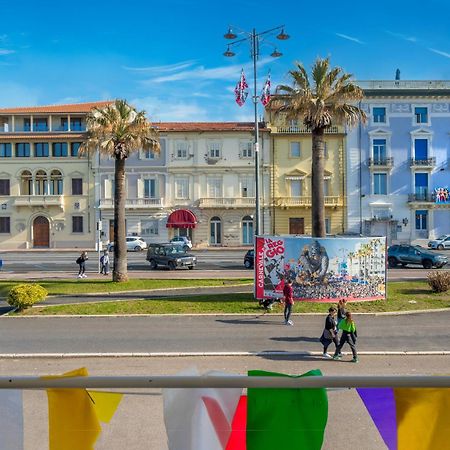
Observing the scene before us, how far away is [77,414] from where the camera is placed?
95.8 inches

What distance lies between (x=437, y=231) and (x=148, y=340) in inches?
1720

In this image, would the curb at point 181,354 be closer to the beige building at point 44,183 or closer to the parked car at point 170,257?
the parked car at point 170,257

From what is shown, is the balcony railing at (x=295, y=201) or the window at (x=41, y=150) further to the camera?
the window at (x=41, y=150)

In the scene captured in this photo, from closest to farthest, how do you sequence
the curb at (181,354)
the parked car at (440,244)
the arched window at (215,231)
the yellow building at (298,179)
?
the curb at (181,354), the parked car at (440,244), the yellow building at (298,179), the arched window at (215,231)

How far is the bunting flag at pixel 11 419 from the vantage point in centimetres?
243

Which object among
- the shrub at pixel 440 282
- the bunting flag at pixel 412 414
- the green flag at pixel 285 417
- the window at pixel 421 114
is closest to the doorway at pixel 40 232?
the window at pixel 421 114

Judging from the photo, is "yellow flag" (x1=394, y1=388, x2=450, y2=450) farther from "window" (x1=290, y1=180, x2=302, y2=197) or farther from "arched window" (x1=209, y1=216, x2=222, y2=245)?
"window" (x1=290, y1=180, x2=302, y2=197)

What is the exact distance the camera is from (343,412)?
3.05 m

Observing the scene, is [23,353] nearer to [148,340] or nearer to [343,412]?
[148,340]

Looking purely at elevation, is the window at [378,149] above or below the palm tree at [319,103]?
above

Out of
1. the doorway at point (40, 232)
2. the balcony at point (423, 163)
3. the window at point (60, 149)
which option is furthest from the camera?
the doorway at point (40, 232)

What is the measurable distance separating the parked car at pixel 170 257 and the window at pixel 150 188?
62.3ft

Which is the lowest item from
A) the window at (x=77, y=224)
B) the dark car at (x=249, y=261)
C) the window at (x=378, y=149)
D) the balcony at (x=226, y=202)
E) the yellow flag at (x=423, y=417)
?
the dark car at (x=249, y=261)

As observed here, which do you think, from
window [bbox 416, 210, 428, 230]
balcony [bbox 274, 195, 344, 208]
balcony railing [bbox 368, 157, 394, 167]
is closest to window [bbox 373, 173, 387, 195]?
balcony railing [bbox 368, 157, 394, 167]
